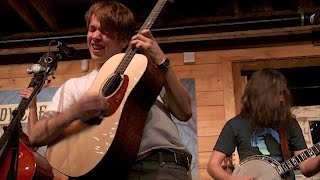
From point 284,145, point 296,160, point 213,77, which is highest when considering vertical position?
point 213,77

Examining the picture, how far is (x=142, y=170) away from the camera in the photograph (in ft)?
4.71

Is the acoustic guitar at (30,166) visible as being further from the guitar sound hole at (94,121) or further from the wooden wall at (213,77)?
the wooden wall at (213,77)

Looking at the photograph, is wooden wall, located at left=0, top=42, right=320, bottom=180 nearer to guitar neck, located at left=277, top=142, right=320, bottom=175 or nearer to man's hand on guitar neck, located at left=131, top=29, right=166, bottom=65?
guitar neck, located at left=277, top=142, right=320, bottom=175

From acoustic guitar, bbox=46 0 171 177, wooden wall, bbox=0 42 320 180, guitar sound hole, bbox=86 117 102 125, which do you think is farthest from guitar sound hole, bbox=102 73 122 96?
wooden wall, bbox=0 42 320 180

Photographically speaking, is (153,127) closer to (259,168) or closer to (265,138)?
(259,168)

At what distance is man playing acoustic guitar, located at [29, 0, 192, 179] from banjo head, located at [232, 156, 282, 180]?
127 cm

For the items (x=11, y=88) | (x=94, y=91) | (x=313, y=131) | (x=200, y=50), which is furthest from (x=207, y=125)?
(x=94, y=91)

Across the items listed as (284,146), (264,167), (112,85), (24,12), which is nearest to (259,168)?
(264,167)

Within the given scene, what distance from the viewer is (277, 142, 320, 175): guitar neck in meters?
2.74

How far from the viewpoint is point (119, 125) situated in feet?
4.66

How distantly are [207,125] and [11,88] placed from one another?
6.02 ft

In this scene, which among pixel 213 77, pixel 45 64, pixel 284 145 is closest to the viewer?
pixel 45 64

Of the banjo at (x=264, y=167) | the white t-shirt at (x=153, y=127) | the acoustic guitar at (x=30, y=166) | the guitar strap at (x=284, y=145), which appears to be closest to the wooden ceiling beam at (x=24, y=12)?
the acoustic guitar at (x=30, y=166)

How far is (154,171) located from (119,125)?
0.63 feet
